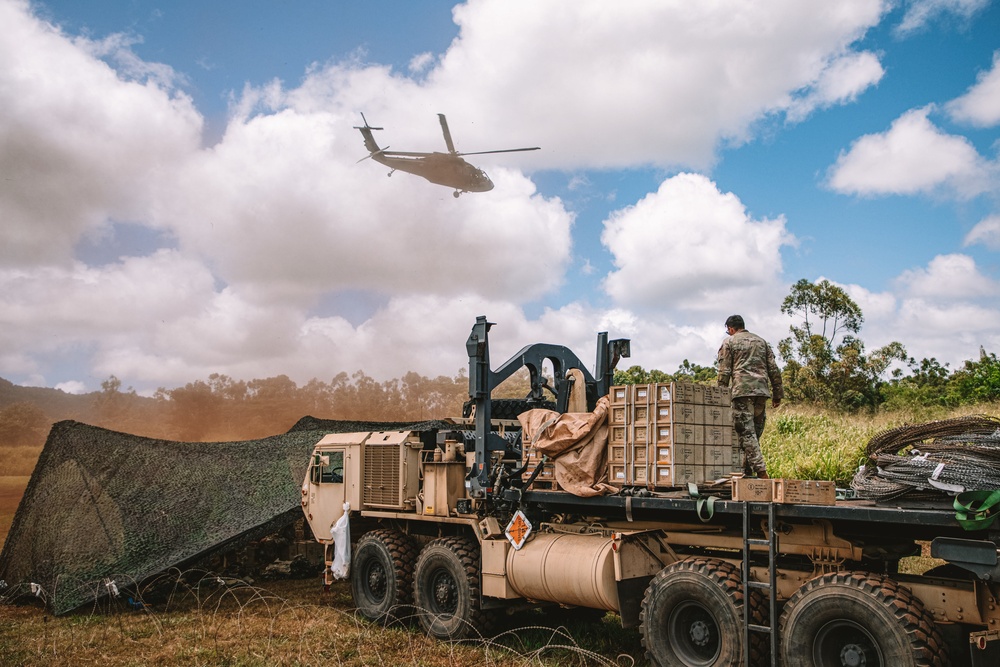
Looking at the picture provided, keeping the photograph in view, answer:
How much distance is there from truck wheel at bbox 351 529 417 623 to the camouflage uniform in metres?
4.64

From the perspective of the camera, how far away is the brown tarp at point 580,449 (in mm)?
8562

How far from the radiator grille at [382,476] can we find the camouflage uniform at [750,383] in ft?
14.9

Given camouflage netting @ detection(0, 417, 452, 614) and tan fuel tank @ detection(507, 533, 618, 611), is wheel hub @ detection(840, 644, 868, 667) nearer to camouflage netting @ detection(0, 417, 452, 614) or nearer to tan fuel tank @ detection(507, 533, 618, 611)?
tan fuel tank @ detection(507, 533, 618, 611)

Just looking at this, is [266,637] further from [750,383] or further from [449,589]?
[750,383]

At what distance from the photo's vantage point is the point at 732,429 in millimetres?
8695

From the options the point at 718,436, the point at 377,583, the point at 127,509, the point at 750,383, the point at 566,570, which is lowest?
the point at 377,583

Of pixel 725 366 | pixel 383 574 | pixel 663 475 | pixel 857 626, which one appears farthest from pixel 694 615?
pixel 383 574

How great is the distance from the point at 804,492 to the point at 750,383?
242 centimetres

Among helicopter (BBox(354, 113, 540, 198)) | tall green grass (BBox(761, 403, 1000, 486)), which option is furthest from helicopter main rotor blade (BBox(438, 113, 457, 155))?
tall green grass (BBox(761, 403, 1000, 486))

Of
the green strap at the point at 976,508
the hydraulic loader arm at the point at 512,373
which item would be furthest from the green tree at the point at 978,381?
the green strap at the point at 976,508

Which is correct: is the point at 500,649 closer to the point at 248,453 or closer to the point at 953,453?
the point at 953,453

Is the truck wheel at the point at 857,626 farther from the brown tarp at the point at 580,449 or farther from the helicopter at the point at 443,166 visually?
the helicopter at the point at 443,166

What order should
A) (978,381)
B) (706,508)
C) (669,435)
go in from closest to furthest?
(706,508), (669,435), (978,381)

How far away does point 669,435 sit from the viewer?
795 cm
